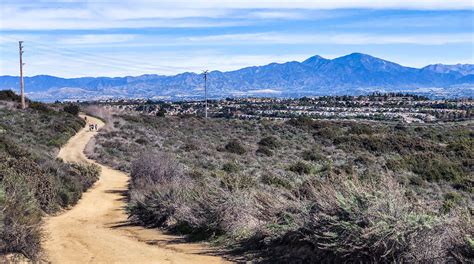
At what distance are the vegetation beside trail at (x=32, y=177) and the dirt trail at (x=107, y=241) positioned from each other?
23.3 inches

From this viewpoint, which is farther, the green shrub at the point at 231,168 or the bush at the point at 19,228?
the green shrub at the point at 231,168

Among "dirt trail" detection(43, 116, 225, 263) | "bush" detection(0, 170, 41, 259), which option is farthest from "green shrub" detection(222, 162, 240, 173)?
"bush" detection(0, 170, 41, 259)

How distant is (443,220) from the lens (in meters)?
7.40

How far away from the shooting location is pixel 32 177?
55.5 ft

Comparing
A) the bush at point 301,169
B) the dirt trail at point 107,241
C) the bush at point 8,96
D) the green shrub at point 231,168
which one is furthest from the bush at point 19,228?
the bush at point 8,96

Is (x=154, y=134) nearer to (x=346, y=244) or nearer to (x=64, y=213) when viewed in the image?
(x=64, y=213)

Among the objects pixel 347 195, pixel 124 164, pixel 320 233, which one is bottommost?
pixel 124 164

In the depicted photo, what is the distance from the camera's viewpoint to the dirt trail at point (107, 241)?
32.0ft

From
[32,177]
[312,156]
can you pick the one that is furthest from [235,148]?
[32,177]

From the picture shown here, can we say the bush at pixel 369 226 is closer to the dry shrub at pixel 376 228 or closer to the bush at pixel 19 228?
the dry shrub at pixel 376 228

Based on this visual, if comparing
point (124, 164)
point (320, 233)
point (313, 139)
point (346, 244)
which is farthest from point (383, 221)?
point (313, 139)

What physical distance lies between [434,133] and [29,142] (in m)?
35.8

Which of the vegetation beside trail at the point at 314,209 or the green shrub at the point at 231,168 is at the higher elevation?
the vegetation beside trail at the point at 314,209

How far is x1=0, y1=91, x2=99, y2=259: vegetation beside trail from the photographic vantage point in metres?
9.00
